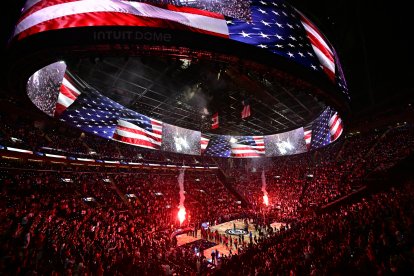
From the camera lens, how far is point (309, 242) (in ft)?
35.3

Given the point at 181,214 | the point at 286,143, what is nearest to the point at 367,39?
the point at 286,143

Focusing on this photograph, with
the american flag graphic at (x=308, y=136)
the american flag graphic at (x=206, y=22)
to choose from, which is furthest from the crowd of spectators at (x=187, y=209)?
the american flag graphic at (x=206, y=22)

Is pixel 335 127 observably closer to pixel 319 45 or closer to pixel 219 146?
pixel 319 45

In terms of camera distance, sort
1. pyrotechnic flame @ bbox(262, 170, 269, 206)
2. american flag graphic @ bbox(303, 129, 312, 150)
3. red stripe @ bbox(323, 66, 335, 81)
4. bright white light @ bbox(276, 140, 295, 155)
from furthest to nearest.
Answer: bright white light @ bbox(276, 140, 295, 155), pyrotechnic flame @ bbox(262, 170, 269, 206), american flag graphic @ bbox(303, 129, 312, 150), red stripe @ bbox(323, 66, 335, 81)

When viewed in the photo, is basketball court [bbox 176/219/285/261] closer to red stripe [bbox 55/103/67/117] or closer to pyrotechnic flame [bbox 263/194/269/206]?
pyrotechnic flame [bbox 263/194/269/206]

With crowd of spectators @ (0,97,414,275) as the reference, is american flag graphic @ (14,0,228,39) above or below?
above

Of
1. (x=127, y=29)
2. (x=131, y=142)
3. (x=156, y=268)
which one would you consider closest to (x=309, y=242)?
(x=156, y=268)

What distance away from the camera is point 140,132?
2384 centimetres

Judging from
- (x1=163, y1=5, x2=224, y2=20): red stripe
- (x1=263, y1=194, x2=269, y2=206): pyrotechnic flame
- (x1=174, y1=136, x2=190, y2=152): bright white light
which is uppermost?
(x1=163, y1=5, x2=224, y2=20): red stripe

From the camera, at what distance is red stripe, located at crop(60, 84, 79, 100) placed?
572 inches

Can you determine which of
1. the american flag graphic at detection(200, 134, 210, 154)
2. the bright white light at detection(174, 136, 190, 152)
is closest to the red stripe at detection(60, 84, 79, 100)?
the bright white light at detection(174, 136, 190, 152)

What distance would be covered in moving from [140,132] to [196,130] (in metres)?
9.41

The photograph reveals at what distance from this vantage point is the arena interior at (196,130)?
26.6 ft

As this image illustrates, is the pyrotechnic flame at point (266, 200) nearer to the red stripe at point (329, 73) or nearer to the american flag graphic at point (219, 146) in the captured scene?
the american flag graphic at point (219, 146)
